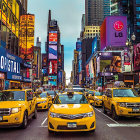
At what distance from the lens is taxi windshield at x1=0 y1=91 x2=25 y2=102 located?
9.34 meters

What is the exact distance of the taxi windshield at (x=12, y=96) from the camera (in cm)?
934

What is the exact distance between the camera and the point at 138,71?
40.7 m

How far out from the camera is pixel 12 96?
9.52m

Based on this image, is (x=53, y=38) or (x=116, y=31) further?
(x=53, y=38)

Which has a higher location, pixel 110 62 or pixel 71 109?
pixel 110 62

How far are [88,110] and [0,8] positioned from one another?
28647 millimetres

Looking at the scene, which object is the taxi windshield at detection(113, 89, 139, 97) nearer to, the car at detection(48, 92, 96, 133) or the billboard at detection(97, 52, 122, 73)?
the car at detection(48, 92, 96, 133)

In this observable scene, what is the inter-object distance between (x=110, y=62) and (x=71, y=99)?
71778 millimetres

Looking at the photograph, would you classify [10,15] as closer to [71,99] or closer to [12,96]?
[12,96]

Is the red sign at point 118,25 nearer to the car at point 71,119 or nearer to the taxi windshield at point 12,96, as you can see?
the taxi windshield at point 12,96

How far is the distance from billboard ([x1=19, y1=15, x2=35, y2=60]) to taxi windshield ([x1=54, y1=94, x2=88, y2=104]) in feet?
125

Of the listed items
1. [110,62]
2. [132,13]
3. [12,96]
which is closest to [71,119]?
[12,96]

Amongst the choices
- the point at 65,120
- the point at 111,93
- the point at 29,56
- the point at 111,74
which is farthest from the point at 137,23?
the point at 65,120

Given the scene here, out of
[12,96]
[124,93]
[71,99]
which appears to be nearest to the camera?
[71,99]
